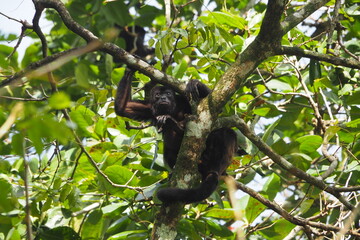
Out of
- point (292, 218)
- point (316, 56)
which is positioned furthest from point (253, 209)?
point (316, 56)

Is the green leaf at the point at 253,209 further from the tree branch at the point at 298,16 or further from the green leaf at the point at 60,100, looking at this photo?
the green leaf at the point at 60,100

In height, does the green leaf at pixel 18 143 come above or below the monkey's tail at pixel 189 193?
above

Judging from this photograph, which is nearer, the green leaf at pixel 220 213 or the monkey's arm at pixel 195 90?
the monkey's arm at pixel 195 90

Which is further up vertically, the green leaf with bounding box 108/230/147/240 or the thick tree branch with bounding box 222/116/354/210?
the thick tree branch with bounding box 222/116/354/210

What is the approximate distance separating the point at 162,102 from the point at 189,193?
1.84 metres

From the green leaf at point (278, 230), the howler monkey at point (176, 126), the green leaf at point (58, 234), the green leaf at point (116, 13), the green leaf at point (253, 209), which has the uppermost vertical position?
the green leaf at point (116, 13)

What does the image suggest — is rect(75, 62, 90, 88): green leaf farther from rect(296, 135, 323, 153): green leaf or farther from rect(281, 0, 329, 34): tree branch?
rect(296, 135, 323, 153): green leaf

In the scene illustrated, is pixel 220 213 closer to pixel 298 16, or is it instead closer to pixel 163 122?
pixel 163 122

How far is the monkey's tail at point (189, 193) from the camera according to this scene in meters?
2.95

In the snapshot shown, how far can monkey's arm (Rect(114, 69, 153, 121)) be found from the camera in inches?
169

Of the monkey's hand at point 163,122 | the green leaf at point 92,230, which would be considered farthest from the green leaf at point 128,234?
the monkey's hand at point 163,122

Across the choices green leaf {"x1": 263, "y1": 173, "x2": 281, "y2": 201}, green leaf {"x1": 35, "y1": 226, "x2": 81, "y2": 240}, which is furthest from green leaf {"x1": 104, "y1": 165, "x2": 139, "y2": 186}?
green leaf {"x1": 263, "y1": 173, "x2": 281, "y2": 201}

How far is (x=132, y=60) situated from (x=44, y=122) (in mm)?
2267

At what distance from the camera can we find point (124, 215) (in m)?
4.05
